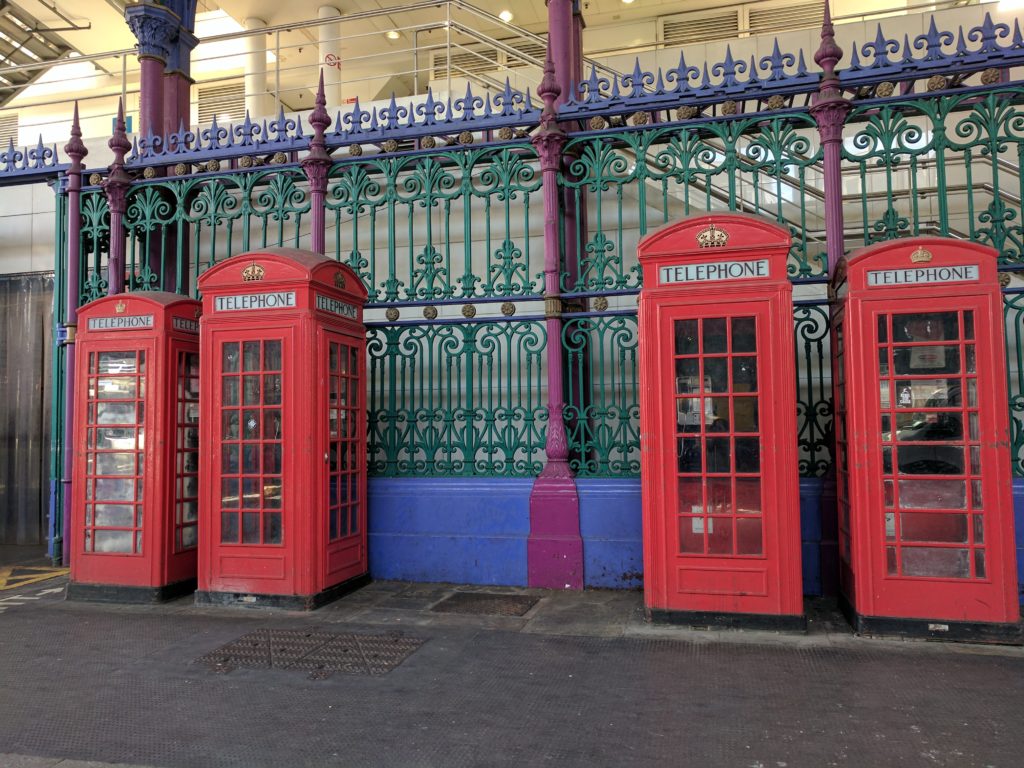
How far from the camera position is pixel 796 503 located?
525 cm

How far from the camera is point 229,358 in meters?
6.37

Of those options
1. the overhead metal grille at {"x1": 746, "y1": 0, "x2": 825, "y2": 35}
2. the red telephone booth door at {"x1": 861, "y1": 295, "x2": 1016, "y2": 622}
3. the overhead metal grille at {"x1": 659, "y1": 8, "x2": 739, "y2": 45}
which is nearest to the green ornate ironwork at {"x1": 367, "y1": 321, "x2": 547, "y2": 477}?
the red telephone booth door at {"x1": 861, "y1": 295, "x2": 1016, "y2": 622}

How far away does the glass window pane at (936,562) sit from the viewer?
16.5 feet

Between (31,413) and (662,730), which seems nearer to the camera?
(662,730)

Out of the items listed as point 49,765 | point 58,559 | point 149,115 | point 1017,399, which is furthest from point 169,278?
point 1017,399

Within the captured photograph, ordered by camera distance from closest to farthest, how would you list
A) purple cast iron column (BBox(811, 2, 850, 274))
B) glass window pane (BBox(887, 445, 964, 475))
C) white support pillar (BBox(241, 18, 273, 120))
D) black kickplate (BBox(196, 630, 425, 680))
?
1. black kickplate (BBox(196, 630, 425, 680))
2. glass window pane (BBox(887, 445, 964, 475))
3. purple cast iron column (BBox(811, 2, 850, 274))
4. white support pillar (BBox(241, 18, 273, 120))

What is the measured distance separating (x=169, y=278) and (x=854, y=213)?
26.8ft

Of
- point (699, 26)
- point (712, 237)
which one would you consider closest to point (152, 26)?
point (712, 237)

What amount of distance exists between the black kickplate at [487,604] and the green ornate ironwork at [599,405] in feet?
4.39

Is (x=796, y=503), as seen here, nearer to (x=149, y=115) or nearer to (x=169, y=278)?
(x=169, y=278)

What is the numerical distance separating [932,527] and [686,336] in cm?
219

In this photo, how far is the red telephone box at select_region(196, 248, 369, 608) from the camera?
615cm

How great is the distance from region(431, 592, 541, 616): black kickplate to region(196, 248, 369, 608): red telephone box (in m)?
1.08

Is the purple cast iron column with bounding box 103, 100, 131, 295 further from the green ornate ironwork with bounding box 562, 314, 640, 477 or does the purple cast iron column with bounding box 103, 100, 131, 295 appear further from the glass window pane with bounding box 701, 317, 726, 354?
the glass window pane with bounding box 701, 317, 726, 354
